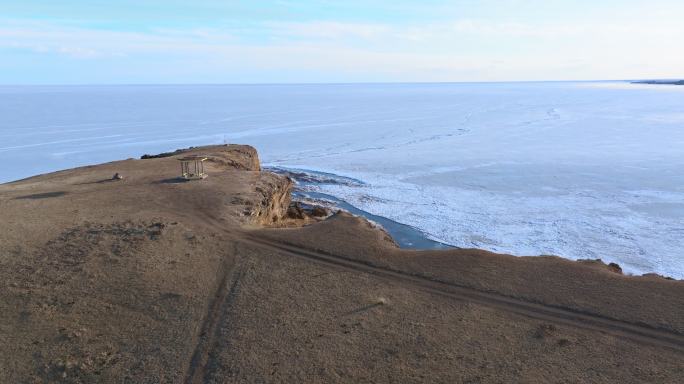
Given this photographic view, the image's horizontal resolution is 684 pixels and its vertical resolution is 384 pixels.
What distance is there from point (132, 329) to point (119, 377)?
190 centimetres

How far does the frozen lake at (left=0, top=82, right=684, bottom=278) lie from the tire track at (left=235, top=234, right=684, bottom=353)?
10.7 meters

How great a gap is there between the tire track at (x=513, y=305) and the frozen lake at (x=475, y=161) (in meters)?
10.7

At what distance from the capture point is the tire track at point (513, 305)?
41.3 ft

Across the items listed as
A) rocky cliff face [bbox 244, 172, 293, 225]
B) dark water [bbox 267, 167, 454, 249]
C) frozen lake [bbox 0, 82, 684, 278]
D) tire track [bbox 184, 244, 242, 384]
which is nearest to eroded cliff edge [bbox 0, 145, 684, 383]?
tire track [bbox 184, 244, 242, 384]

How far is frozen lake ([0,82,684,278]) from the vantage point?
27.4 m

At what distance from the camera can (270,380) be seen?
11.1m

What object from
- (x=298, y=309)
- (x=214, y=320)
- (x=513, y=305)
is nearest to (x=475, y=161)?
(x=513, y=305)

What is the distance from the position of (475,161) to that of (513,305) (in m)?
34.4

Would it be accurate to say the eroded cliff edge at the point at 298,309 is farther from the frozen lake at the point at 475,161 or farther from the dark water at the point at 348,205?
the frozen lake at the point at 475,161

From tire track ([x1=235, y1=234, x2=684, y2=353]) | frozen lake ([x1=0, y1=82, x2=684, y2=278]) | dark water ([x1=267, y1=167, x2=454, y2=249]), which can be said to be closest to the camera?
tire track ([x1=235, y1=234, x2=684, y2=353])

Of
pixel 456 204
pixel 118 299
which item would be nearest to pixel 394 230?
pixel 456 204

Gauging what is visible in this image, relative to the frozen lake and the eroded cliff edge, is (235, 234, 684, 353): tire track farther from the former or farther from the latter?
the frozen lake

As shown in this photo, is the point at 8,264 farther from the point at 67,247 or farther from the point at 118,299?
the point at 118,299

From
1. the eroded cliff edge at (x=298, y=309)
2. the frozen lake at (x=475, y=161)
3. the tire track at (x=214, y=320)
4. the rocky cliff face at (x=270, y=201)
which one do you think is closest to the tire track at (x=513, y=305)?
the eroded cliff edge at (x=298, y=309)
